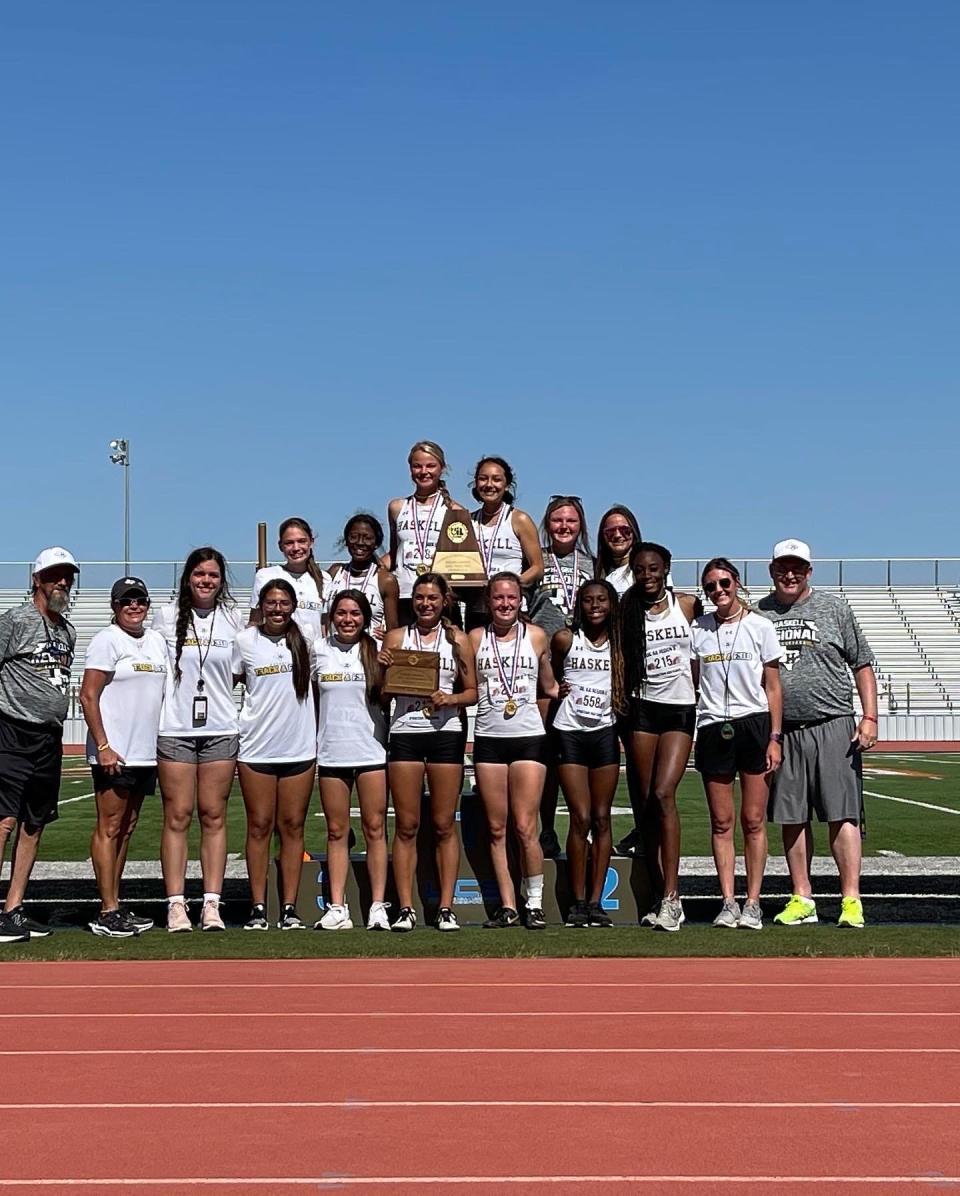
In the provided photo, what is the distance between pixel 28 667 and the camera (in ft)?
28.9

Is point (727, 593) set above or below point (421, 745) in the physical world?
above

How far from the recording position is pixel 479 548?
9.18 metres

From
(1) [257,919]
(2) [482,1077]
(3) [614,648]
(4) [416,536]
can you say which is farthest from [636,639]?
(2) [482,1077]

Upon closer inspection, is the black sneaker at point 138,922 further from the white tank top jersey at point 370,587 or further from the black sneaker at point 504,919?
the white tank top jersey at point 370,587

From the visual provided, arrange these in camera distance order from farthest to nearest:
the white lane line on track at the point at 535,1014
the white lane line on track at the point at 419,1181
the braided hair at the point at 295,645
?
the braided hair at the point at 295,645 → the white lane line on track at the point at 535,1014 → the white lane line on track at the point at 419,1181

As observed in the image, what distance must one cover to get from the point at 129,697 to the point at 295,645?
0.93 meters

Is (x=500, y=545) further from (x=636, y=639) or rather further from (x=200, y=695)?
(x=200, y=695)

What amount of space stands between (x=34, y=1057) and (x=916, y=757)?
2753 centimetres

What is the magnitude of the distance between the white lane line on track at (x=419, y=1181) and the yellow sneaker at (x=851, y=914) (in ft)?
16.6

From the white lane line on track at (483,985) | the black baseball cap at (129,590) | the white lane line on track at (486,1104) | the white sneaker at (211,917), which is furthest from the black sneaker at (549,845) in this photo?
the white lane line on track at (486,1104)

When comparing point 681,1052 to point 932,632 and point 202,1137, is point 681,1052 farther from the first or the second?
point 932,632

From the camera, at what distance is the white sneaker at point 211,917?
904cm

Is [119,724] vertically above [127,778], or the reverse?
[119,724]

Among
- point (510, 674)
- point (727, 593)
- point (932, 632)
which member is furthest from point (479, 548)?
point (932, 632)
